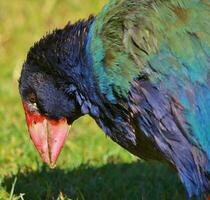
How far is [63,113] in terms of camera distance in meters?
3.51

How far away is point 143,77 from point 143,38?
0.16 m

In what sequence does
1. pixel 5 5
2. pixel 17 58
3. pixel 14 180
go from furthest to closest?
pixel 5 5 → pixel 17 58 → pixel 14 180

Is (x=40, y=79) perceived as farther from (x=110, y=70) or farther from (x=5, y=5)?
(x=5, y=5)

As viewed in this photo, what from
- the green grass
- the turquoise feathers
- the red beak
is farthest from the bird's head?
the green grass

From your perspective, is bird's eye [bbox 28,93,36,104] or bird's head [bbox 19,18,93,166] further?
bird's eye [bbox 28,93,36,104]

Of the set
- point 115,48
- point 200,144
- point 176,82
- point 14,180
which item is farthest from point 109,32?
point 14,180

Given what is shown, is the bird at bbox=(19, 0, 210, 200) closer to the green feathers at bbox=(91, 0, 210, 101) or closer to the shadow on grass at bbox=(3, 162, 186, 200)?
the green feathers at bbox=(91, 0, 210, 101)

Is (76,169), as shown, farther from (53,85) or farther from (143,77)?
(143,77)

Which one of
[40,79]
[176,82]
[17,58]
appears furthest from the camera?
[17,58]

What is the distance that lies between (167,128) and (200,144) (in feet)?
0.46

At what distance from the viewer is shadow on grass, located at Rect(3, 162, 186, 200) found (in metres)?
3.98

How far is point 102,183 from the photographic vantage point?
4156 mm

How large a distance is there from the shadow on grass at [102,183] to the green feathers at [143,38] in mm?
856

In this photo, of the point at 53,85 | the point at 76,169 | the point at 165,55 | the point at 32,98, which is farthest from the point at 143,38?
the point at 76,169
